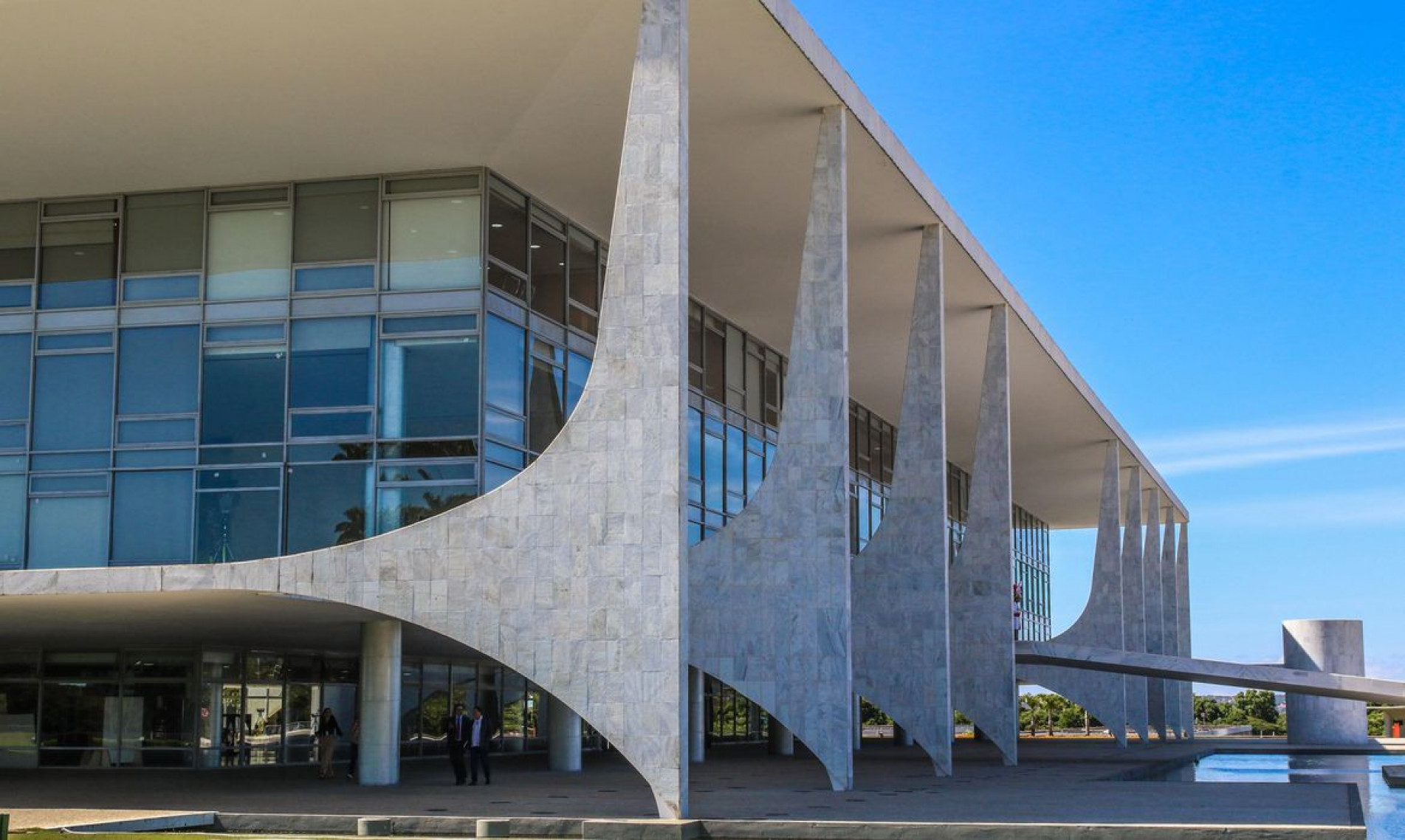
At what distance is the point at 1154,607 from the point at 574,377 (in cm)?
3839

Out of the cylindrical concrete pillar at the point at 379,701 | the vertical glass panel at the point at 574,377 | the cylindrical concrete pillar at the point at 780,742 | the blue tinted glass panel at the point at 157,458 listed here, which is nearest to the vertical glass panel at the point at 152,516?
the blue tinted glass panel at the point at 157,458

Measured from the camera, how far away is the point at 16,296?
88.6 feet

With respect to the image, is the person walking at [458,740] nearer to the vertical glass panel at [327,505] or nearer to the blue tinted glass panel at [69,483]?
the vertical glass panel at [327,505]

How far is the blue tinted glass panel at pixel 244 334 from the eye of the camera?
2573 cm

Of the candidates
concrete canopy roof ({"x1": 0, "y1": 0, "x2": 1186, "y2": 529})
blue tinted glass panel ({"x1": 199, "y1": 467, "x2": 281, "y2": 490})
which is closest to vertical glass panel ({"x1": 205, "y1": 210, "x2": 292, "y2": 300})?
concrete canopy roof ({"x1": 0, "y1": 0, "x2": 1186, "y2": 529})

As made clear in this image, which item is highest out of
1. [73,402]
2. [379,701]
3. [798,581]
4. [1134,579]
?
[73,402]

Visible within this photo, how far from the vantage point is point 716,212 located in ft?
92.8

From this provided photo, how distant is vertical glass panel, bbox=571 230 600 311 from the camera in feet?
92.2

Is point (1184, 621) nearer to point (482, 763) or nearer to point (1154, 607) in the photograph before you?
point (1154, 607)

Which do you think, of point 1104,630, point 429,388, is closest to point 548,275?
point 429,388

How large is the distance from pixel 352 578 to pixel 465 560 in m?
1.55

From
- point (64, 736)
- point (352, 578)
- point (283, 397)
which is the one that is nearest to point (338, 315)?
point (283, 397)

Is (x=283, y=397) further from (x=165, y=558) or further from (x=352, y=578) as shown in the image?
(x=352, y=578)

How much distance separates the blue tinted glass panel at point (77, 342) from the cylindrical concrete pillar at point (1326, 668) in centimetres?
4486
